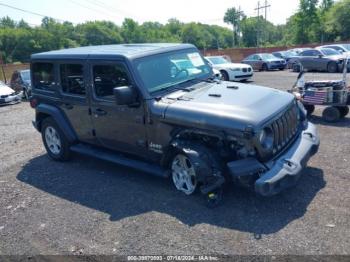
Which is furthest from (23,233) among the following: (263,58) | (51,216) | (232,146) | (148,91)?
(263,58)

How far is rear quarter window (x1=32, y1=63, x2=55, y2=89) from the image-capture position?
6566 millimetres

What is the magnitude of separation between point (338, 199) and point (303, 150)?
0.72m

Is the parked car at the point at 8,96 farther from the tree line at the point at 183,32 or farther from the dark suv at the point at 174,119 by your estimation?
the tree line at the point at 183,32

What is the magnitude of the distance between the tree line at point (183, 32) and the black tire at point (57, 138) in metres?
41.6

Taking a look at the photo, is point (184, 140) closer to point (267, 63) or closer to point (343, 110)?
point (343, 110)

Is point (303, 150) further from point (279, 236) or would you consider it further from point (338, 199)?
point (279, 236)

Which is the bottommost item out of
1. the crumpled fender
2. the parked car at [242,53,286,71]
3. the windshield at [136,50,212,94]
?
the parked car at [242,53,286,71]

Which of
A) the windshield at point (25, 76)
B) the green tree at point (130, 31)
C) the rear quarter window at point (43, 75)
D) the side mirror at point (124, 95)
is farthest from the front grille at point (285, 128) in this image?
the green tree at point (130, 31)

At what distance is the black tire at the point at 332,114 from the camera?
8398 mm

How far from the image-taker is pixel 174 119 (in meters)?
4.74

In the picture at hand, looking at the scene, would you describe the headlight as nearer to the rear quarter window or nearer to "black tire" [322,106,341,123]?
the rear quarter window

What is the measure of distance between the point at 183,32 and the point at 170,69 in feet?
452

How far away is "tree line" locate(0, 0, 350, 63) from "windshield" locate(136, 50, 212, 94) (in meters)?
43.5

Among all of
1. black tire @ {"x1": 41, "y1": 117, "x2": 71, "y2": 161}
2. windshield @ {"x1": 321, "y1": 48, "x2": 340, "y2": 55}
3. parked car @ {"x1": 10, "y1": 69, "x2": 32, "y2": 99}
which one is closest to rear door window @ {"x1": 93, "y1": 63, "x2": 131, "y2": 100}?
black tire @ {"x1": 41, "y1": 117, "x2": 71, "y2": 161}
